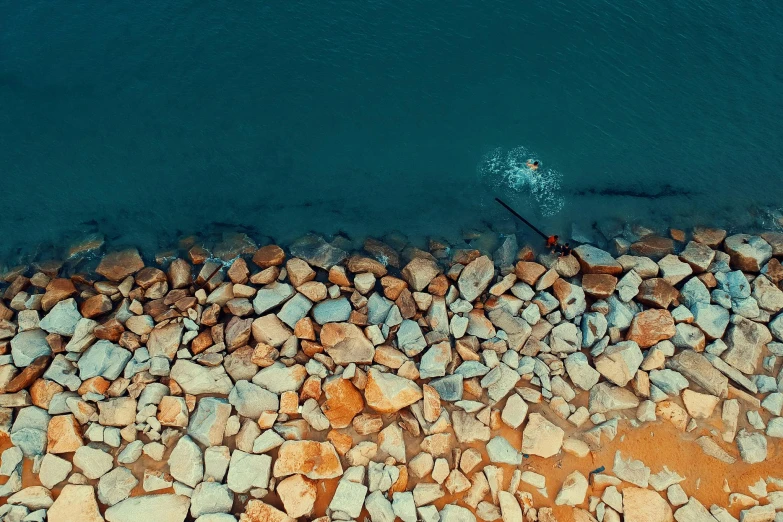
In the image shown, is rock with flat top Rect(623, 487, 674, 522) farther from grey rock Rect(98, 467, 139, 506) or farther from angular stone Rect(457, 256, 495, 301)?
grey rock Rect(98, 467, 139, 506)

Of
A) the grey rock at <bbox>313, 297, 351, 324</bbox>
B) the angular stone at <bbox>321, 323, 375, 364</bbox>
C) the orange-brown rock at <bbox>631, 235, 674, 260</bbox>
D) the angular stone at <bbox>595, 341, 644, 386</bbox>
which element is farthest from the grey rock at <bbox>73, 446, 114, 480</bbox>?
the orange-brown rock at <bbox>631, 235, 674, 260</bbox>

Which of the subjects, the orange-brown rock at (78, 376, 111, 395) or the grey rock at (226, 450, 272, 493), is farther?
the orange-brown rock at (78, 376, 111, 395)

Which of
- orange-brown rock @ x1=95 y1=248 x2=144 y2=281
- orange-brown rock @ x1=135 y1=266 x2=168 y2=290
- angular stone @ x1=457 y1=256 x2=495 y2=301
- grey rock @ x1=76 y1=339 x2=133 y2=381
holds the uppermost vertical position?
angular stone @ x1=457 y1=256 x2=495 y2=301

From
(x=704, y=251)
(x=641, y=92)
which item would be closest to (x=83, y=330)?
(x=704, y=251)

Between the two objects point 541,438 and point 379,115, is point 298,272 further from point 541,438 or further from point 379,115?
point 541,438

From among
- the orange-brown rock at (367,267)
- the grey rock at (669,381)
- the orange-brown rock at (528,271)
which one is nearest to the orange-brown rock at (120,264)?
the orange-brown rock at (367,267)

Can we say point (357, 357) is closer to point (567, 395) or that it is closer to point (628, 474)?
point (567, 395)
